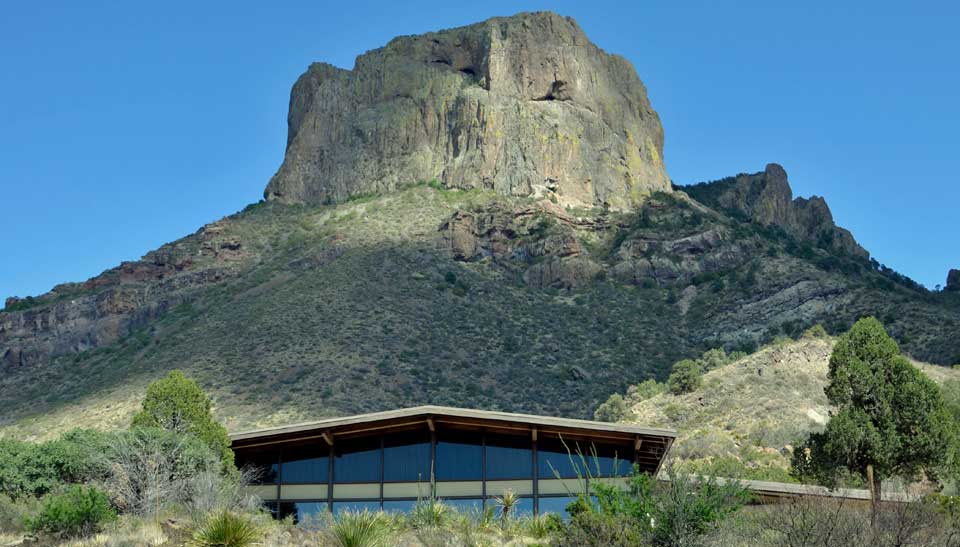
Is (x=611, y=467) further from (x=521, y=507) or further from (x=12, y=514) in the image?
(x=12, y=514)

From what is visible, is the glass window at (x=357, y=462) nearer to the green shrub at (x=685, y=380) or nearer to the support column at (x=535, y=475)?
the support column at (x=535, y=475)

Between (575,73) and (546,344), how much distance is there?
47396 millimetres

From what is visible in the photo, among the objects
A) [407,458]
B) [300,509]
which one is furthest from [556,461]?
[300,509]

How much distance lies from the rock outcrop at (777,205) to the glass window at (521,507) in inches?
4001

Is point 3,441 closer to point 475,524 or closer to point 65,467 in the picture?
point 65,467

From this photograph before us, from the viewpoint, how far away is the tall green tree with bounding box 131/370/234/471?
31952 mm

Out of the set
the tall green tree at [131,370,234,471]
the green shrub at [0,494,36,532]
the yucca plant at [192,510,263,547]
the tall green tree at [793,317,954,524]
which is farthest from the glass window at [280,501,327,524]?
the tall green tree at [793,317,954,524]

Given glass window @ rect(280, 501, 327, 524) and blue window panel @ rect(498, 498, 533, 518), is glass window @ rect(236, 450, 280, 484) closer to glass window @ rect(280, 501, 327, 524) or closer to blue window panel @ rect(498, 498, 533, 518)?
glass window @ rect(280, 501, 327, 524)

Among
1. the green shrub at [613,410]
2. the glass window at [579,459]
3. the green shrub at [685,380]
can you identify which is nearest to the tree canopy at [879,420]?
the glass window at [579,459]

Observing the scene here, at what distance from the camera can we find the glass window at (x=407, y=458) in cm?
2634

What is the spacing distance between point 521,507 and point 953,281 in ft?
292

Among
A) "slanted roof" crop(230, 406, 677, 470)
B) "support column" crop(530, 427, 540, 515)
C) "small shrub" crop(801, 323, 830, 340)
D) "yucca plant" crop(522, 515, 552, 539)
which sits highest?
"small shrub" crop(801, 323, 830, 340)

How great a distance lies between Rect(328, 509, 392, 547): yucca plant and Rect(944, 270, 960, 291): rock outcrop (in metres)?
92.3

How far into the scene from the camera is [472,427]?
86.5 feet
